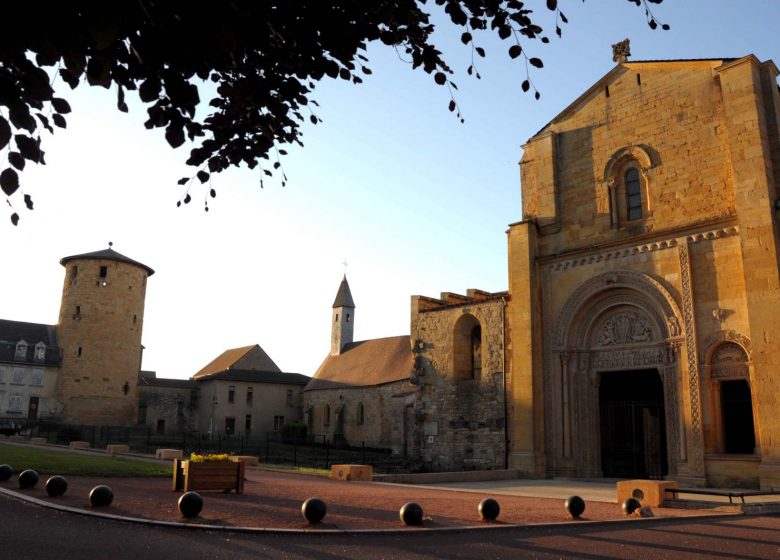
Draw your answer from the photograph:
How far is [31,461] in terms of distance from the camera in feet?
60.1

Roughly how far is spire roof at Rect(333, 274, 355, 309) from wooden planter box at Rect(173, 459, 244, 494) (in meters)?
59.5

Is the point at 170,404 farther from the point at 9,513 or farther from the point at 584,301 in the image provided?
the point at 9,513

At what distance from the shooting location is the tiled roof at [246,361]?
6525cm

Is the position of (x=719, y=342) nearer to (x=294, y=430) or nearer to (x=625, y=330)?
(x=625, y=330)

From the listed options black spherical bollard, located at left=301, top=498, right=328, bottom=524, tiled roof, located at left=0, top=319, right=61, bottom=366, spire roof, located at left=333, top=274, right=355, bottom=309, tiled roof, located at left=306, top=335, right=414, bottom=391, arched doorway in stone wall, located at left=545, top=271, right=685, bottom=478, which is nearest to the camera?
black spherical bollard, located at left=301, top=498, right=328, bottom=524

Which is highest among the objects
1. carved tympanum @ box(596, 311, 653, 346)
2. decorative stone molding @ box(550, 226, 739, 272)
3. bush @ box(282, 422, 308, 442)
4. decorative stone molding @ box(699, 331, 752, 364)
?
decorative stone molding @ box(550, 226, 739, 272)

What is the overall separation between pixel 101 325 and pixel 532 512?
45.5 metres

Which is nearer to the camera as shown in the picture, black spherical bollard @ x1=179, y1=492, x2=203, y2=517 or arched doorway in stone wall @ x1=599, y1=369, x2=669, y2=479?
black spherical bollard @ x1=179, y1=492, x2=203, y2=517

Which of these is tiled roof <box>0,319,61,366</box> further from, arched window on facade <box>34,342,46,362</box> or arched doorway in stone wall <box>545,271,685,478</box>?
arched doorway in stone wall <box>545,271,685,478</box>

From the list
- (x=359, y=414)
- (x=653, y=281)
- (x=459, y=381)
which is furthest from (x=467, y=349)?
(x=359, y=414)

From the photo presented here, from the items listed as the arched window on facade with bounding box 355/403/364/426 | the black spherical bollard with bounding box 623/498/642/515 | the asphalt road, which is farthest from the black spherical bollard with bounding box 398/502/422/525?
the arched window on facade with bounding box 355/403/364/426

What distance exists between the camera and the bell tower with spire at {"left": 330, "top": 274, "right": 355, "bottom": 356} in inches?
2741

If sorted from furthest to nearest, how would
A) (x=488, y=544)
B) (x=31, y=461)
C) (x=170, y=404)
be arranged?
1. (x=170, y=404)
2. (x=31, y=461)
3. (x=488, y=544)

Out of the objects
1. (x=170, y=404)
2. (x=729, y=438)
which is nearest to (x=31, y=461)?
(x=729, y=438)
